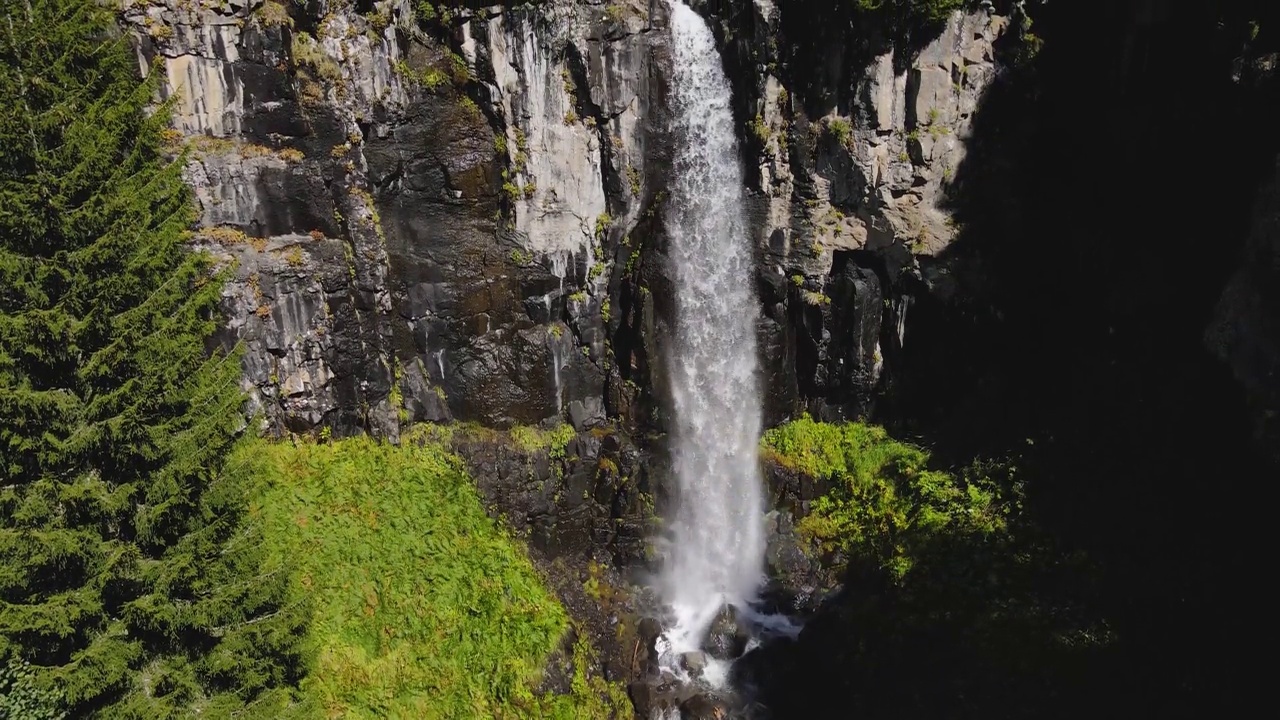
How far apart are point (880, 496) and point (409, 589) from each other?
10.1m

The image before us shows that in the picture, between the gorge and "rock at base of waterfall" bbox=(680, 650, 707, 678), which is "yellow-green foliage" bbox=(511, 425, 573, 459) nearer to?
the gorge

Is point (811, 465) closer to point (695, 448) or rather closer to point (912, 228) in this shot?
point (695, 448)

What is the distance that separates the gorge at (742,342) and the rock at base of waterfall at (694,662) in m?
0.06

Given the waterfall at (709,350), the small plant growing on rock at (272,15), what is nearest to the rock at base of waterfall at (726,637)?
the waterfall at (709,350)

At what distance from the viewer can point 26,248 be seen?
822 centimetres

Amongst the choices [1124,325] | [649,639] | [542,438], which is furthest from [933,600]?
[542,438]

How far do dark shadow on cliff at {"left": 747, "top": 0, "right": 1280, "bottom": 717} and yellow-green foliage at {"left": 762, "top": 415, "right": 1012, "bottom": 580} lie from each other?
61 cm

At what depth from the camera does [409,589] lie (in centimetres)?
1522

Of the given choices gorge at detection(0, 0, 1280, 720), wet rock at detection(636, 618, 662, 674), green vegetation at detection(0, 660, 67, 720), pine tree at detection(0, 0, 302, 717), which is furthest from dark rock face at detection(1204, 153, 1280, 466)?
green vegetation at detection(0, 660, 67, 720)

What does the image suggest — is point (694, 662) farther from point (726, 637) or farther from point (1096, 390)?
point (1096, 390)

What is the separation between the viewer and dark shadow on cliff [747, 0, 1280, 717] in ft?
42.8

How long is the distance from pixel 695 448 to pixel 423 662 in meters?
7.70

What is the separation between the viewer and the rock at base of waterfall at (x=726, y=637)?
635 inches

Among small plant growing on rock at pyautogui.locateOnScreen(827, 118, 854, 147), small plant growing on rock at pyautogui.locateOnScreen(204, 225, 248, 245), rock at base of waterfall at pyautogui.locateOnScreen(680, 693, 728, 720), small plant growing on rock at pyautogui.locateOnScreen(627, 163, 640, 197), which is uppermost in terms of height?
small plant growing on rock at pyautogui.locateOnScreen(827, 118, 854, 147)
